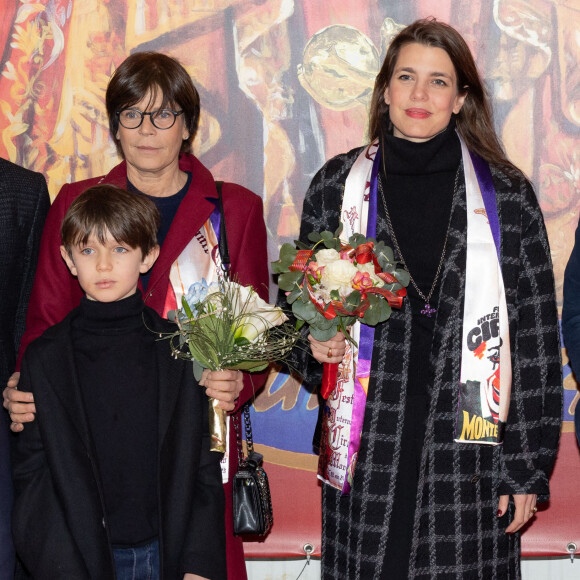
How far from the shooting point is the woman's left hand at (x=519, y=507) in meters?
2.73

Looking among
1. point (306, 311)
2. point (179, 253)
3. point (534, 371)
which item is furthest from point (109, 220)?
point (534, 371)

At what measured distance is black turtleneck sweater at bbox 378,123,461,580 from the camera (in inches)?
107

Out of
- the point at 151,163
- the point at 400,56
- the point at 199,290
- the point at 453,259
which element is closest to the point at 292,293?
the point at 199,290

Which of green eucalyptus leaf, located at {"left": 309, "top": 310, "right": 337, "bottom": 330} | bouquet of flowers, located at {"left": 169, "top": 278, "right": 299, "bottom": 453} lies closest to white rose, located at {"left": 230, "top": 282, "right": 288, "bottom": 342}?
bouquet of flowers, located at {"left": 169, "top": 278, "right": 299, "bottom": 453}

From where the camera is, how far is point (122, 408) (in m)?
2.53

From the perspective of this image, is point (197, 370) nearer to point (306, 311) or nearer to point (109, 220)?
point (306, 311)

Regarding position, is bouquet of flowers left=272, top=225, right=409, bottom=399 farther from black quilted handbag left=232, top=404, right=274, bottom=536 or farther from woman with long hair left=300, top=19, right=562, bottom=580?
black quilted handbag left=232, top=404, right=274, bottom=536

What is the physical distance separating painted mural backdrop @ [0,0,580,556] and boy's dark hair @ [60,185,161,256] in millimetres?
1264

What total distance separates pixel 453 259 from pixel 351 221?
370 mm

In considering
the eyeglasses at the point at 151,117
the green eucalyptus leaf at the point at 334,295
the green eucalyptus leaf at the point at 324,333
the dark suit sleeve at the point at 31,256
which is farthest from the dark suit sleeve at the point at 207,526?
the eyeglasses at the point at 151,117

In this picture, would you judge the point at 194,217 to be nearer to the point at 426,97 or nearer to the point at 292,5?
the point at 426,97

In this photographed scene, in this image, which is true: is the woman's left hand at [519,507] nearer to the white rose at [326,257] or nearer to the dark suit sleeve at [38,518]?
the white rose at [326,257]

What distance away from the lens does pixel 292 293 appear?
2643 millimetres

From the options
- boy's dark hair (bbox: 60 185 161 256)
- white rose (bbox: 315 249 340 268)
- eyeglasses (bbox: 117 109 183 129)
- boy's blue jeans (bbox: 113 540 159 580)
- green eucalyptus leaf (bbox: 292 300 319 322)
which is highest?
eyeglasses (bbox: 117 109 183 129)
